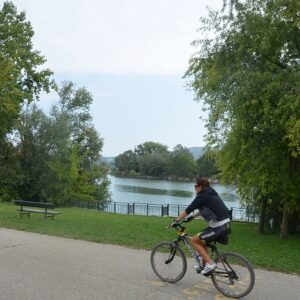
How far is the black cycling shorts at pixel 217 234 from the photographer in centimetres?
722

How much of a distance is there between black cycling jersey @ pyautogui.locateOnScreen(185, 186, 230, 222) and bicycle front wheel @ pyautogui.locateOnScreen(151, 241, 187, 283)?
94cm

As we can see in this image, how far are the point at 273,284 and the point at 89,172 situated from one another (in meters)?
44.5

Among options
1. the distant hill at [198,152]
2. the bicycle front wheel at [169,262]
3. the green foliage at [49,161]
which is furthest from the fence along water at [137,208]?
the bicycle front wheel at [169,262]

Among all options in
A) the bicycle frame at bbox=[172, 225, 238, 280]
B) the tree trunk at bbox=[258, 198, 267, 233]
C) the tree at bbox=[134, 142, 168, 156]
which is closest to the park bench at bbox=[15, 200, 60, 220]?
the tree trunk at bbox=[258, 198, 267, 233]

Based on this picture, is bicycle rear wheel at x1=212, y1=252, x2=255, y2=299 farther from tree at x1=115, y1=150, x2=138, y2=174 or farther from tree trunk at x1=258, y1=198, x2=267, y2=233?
tree at x1=115, y1=150, x2=138, y2=174

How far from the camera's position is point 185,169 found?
108 meters

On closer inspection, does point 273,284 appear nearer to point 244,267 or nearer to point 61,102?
point 244,267

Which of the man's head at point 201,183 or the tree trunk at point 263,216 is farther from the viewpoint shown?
the tree trunk at point 263,216

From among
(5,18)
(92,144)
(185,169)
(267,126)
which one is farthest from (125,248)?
(185,169)

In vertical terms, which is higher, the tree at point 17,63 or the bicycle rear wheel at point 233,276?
the tree at point 17,63

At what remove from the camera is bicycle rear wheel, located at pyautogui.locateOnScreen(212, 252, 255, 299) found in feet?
22.8

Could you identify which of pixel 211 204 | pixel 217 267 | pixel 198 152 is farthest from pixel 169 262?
pixel 198 152

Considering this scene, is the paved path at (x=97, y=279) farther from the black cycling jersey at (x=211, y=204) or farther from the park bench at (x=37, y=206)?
the park bench at (x=37, y=206)

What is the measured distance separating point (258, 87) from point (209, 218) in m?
7.51
